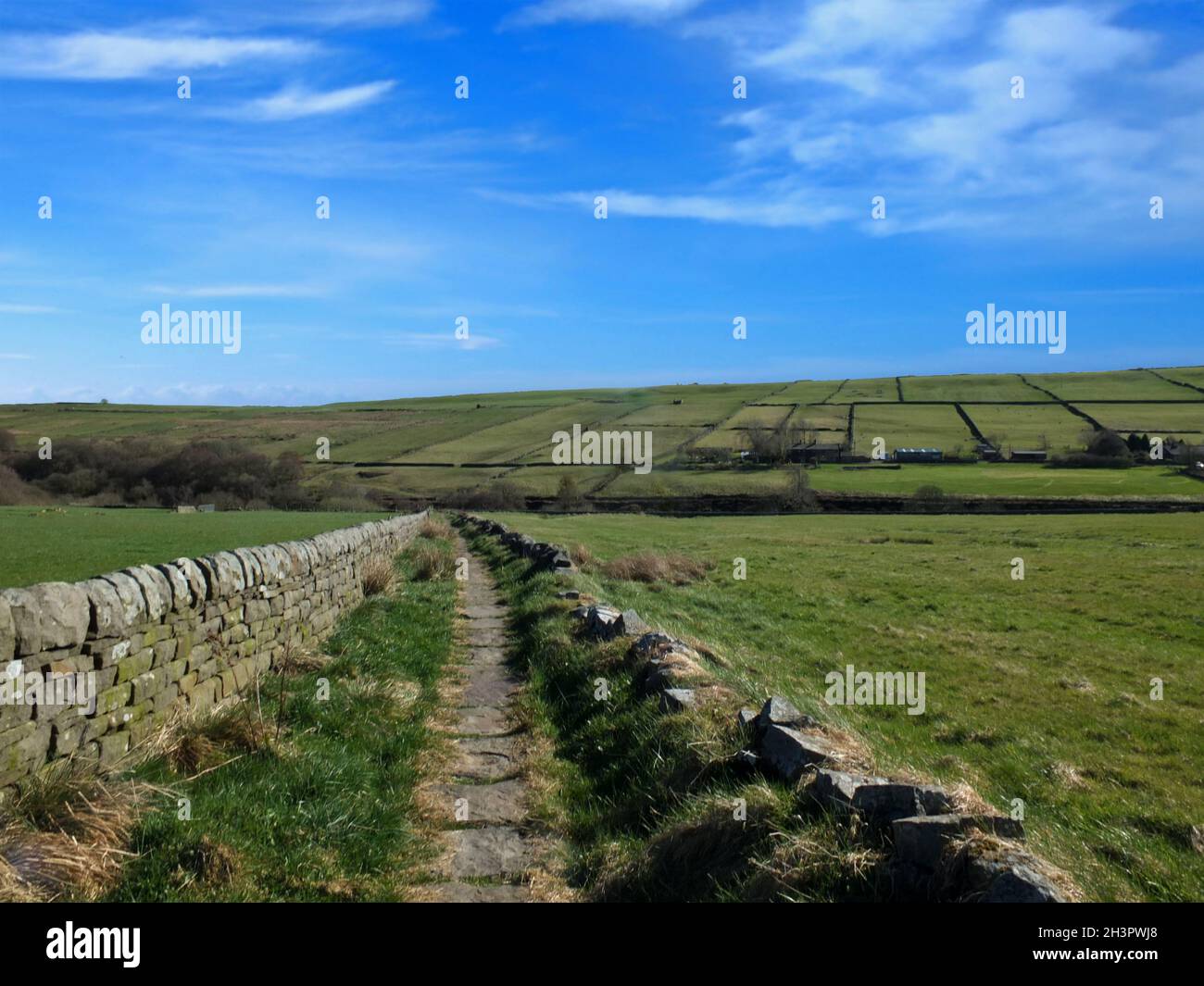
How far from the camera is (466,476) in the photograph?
2953 inches

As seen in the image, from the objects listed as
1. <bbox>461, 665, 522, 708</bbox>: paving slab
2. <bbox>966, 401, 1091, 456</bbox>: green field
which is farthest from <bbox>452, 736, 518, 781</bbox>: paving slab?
<bbox>966, 401, 1091, 456</bbox>: green field

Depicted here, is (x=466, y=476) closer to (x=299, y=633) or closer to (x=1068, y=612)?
(x=1068, y=612)

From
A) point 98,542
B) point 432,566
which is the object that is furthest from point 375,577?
point 98,542

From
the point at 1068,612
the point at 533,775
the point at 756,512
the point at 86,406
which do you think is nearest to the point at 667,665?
the point at 533,775

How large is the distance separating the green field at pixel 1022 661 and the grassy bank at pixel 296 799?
10.9 feet

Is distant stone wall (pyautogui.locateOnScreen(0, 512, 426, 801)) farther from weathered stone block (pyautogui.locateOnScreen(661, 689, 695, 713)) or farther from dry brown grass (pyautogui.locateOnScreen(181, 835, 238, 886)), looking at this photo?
weathered stone block (pyautogui.locateOnScreen(661, 689, 695, 713))

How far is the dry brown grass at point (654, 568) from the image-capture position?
22922 mm

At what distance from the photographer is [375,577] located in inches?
618

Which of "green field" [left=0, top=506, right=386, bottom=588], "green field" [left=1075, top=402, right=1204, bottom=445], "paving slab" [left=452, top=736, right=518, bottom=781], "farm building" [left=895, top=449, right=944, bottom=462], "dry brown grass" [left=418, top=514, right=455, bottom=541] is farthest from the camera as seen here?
"green field" [left=1075, top=402, right=1204, bottom=445]

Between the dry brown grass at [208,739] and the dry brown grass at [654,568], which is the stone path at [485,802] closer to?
the dry brown grass at [208,739]

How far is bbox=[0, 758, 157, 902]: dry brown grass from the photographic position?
4.09 metres

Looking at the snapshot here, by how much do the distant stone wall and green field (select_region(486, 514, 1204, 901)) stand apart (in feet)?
15.8

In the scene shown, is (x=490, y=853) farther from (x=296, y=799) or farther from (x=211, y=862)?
(x=211, y=862)
